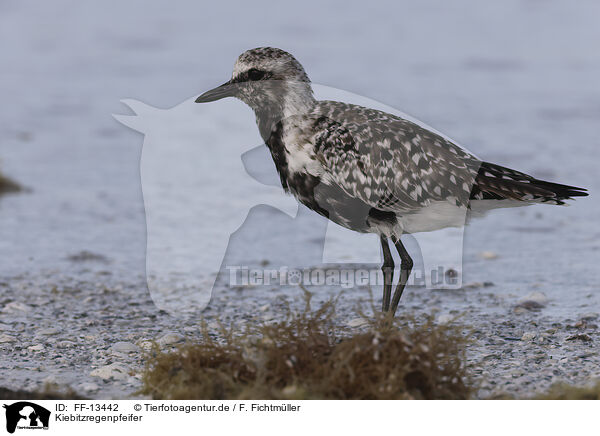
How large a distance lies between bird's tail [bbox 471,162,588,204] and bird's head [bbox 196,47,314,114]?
1.59m

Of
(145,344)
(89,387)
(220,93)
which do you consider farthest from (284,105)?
(89,387)

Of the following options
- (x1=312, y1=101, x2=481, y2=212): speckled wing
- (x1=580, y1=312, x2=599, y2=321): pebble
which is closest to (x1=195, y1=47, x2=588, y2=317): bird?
(x1=312, y1=101, x2=481, y2=212): speckled wing

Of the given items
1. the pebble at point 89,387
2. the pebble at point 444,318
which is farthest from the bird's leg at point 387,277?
the pebble at point 89,387

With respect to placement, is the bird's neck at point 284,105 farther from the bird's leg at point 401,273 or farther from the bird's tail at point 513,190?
the bird's tail at point 513,190

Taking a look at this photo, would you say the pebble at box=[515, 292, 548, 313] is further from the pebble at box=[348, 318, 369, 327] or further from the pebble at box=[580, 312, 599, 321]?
the pebble at box=[348, 318, 369, 327]

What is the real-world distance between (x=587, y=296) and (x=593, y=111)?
314 inches

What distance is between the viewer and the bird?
24.7 ft

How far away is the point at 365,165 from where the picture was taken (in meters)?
7.51

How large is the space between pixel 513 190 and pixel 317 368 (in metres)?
2.49

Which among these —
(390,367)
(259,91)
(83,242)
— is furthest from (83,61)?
(390,367)

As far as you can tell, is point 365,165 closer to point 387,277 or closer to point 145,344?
point 387,277

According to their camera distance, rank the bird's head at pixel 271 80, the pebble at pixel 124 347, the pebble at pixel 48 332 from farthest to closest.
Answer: the pebble at pixel 48 332 → the pebble at pixel 124 347 → the bird's head at pixel 271 80

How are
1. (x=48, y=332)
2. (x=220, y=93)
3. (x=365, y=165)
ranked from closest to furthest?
(x=365, y=165), (x=220, y=93), (x=48, y=332)

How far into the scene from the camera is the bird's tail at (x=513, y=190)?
24.8 ft
